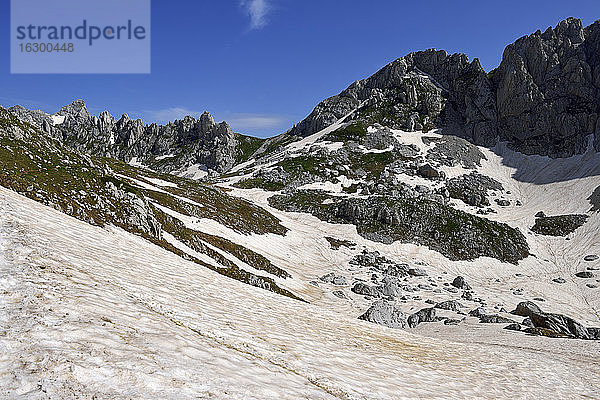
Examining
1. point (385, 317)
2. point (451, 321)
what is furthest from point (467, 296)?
point (385, 317)

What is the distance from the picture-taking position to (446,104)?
162000 mm

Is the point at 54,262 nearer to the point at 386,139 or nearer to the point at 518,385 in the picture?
the point at 518,385

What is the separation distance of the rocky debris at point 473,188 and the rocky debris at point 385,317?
8151 cm

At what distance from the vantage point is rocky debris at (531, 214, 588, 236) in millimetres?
84500

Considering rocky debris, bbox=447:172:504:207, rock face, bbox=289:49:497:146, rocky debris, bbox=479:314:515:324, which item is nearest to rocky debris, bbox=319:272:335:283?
rocky debris, bbox=479:314:515:324

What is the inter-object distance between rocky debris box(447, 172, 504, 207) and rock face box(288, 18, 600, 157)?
2978 cm

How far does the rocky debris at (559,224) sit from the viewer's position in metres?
84.5

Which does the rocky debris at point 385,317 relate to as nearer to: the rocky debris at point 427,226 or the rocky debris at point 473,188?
the rocky debris at point 427,226

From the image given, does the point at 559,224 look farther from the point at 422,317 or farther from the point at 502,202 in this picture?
the point at 422,317

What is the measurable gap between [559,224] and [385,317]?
80.9m

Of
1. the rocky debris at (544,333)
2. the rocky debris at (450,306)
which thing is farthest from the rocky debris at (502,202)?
the rocky debris at (544,333)

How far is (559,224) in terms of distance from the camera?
286 ft

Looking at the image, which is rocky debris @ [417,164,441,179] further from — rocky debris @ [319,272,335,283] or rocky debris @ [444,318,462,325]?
rocky debris @ [444,318,462,325]

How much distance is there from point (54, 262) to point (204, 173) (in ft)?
620
